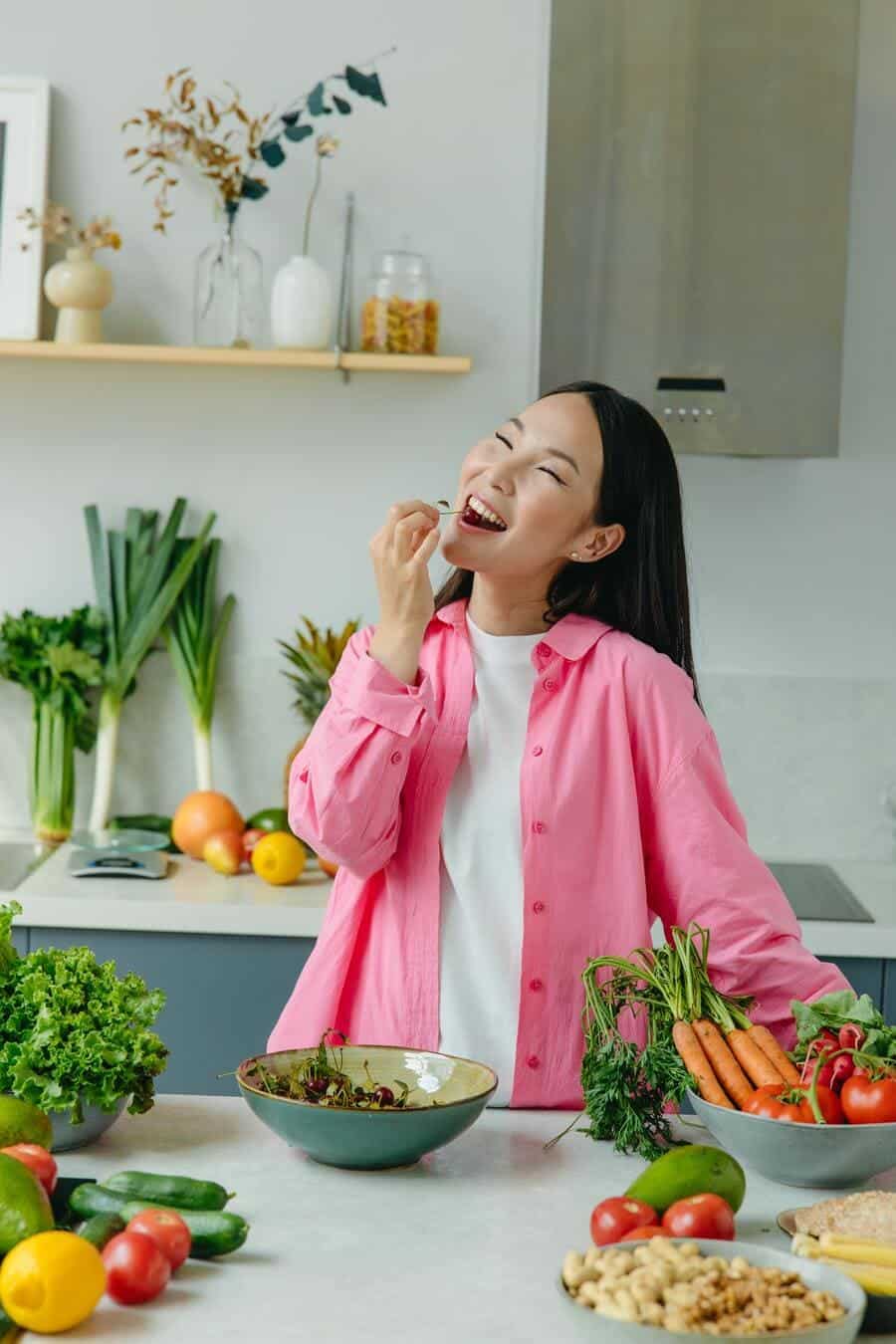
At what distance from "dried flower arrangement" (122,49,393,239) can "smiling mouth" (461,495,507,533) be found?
4.88 feet

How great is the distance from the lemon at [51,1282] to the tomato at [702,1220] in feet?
1.38

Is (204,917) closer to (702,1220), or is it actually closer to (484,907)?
(484,907)

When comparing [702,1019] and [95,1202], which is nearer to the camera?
[95,1202]

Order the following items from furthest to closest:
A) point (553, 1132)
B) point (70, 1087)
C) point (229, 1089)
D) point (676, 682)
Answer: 1. point (229, 1089)
2. point (676, 682)
3. point (553, 1132)
4. point (70, 1087)

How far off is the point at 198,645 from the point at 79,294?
734 millimetres

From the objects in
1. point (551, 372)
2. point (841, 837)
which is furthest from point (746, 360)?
point (841, 837)

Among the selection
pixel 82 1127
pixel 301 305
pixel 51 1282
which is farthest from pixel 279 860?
pixel 51 1282

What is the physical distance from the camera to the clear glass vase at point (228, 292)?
3.27 meters

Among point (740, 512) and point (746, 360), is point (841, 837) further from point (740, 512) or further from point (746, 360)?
point (746, 360)

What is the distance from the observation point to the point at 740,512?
3441 millimetres

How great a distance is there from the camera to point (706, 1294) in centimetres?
110

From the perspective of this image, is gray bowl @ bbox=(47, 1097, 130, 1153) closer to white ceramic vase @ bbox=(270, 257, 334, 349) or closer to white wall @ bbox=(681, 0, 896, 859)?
white ceramic vase @ bbox=(270, 257, 334, 349)

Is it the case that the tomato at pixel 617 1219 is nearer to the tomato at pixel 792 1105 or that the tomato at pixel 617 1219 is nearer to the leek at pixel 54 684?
the tomato at pixel 792 1105

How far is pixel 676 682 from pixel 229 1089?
1.32 metres
